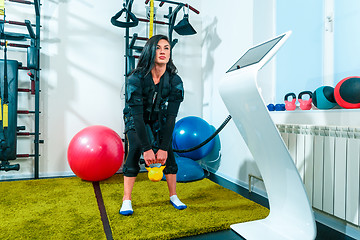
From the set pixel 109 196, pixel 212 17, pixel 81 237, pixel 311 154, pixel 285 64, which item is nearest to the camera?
pixel 81 237

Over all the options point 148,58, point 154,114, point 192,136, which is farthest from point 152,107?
point 192,136

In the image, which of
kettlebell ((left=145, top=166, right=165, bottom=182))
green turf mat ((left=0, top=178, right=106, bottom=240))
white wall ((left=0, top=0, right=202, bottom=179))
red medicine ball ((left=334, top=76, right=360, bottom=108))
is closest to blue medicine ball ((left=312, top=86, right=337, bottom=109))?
red medicine ball ((left=334, top=76, right=360, bottom=108))

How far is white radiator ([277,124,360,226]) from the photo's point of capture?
1353 millimetres

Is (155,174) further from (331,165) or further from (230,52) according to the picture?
(230,52)

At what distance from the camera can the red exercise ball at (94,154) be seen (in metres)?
2.40

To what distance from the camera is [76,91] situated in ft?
9.87

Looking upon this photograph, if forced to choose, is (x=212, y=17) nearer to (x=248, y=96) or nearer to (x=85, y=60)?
(x=85, y=60)

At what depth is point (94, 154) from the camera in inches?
94.3

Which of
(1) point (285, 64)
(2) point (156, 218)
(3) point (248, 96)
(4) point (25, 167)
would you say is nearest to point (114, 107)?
(4) point (25, 167)

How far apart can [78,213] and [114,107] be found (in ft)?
5.32

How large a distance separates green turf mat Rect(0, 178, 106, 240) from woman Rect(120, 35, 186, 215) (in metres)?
0.30

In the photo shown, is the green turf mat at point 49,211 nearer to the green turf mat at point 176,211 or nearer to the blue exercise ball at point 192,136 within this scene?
the green turf mat at point 176,211

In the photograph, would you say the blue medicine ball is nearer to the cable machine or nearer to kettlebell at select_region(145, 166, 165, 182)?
kettlebell at select_region(145, 166, 165, 182)

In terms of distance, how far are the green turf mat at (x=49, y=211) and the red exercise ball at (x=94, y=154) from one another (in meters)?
0.16
